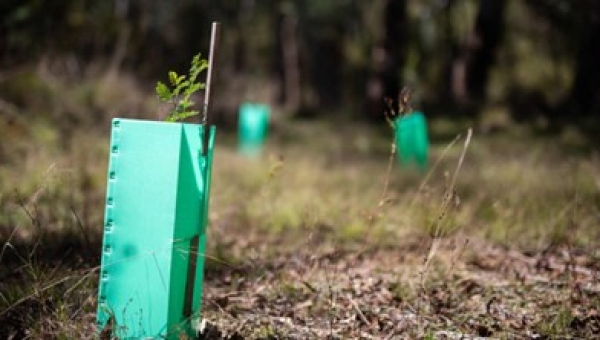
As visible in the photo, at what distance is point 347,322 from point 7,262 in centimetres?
162

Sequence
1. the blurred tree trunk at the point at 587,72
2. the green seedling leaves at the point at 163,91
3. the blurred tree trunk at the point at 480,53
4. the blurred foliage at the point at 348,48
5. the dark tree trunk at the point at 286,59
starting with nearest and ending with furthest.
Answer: the green seedling leaves at the point at 163,91 → the blurred foliage at the point at 348,48 → the blurred tree trunk at the point at 587,72 → the blurred tree trunk at the point at 480,53 → the dark tree trunk at the point at 286,59

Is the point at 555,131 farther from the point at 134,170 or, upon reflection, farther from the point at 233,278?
the point at 134,170

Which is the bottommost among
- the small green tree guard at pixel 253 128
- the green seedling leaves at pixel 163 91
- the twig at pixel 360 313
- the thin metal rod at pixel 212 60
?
the twig at pixel 360 313

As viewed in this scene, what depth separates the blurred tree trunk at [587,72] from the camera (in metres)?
8.91

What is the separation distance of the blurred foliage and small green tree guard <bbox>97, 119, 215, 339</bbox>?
1714 mm

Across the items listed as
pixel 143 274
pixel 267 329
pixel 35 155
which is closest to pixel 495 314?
pixel 267 329

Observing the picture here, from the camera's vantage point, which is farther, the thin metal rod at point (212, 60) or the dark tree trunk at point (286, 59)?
the dark tree trunk at point (286, 59)

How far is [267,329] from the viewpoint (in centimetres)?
186

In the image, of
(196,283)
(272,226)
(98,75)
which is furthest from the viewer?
(98,75)

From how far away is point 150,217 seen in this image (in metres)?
1.51

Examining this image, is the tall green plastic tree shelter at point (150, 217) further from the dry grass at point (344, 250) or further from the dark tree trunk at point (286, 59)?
the dark tree trunk at point (286, 59)

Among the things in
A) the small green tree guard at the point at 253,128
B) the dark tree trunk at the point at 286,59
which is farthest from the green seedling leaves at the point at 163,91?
the dark tree trunk at the point at 286,59

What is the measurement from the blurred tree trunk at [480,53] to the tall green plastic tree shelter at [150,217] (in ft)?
30.9

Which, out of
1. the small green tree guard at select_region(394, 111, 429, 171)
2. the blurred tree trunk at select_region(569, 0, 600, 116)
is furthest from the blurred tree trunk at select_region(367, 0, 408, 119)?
the small green tree guard at select_region(394, 111, 429, 171)
